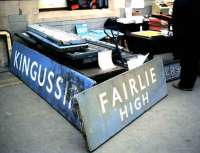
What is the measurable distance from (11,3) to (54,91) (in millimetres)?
1589

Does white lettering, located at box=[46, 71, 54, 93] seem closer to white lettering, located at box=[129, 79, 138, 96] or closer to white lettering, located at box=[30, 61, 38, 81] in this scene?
white lettering, located at box=[30, 61, 38, 81]

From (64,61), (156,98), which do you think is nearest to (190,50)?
(156,98)

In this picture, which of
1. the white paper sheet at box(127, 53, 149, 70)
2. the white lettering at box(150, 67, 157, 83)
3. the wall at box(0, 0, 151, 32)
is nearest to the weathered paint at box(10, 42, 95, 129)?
the wall at box(0, 0, 151, 32)

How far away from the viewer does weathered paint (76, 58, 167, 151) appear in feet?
7.12

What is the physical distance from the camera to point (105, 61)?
2.93 metres

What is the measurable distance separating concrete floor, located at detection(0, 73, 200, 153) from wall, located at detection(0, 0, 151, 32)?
3.78ft

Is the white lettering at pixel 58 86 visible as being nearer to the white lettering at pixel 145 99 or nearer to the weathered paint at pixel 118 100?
the weathered paint at pixel 118 100

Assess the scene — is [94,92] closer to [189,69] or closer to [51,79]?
[51,79]

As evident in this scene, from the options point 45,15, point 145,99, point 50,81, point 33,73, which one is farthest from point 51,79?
point 45,15

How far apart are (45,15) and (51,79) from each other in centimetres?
144

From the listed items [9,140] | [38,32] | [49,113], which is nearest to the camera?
[9,140]

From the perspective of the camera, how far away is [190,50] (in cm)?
326

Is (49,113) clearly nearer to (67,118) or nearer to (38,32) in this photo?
(67,118)

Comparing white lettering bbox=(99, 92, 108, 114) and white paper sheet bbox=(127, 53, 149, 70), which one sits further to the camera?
white paper sheet bbox=(127, 53, 149, 70)
